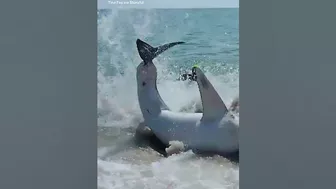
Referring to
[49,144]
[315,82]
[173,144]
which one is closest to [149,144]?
[173,144]

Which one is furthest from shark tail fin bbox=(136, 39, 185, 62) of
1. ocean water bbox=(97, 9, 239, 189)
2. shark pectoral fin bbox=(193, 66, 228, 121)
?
shark pectoral fin bbox=(193, 66, 228, 121)

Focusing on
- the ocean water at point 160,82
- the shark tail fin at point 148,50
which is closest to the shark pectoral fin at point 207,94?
the ocean water at point 160,82

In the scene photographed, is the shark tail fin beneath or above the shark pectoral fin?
above

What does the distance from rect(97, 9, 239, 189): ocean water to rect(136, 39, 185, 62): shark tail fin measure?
18 millimetres

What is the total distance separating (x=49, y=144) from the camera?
230 cm

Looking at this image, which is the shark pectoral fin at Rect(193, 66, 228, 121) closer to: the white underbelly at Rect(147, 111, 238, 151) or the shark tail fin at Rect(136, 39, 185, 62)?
the white underbelly at Rect(147, 111, 238, 151)

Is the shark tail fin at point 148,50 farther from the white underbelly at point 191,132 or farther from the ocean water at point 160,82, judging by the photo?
the white underbelly at point 191,132

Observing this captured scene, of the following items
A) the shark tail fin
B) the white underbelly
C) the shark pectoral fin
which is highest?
the shark tail fin

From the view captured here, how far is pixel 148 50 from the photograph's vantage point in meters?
2.23

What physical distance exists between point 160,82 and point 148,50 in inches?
5.8

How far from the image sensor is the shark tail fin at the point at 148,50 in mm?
2225

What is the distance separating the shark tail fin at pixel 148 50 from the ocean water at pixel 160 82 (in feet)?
0.06

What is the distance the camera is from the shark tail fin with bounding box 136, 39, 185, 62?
222 cm

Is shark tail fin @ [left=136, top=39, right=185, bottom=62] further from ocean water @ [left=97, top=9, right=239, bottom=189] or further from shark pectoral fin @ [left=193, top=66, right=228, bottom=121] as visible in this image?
shark pectoral fin @ [left=193, top=66, right=228, bottom=121]
